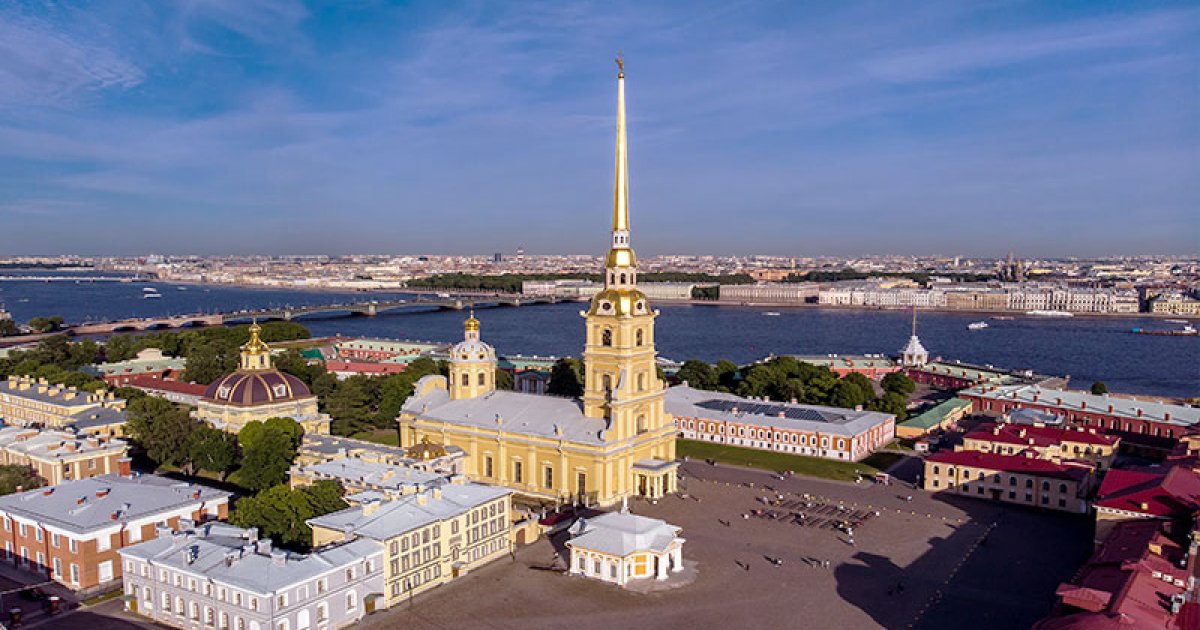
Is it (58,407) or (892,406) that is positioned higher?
(58,407)

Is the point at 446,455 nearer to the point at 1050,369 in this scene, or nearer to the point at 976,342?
the point at 1050,369

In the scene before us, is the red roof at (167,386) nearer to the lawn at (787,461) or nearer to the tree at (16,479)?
the tree at (16,479)

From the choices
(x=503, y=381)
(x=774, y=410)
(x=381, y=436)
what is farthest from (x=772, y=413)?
(x=381, y=436)

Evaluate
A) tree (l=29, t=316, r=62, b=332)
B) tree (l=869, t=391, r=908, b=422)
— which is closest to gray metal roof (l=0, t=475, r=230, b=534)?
tree (l=869, t=391, r=908, b=422)

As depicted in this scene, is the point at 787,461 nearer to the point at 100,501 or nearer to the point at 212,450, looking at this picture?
the point at 212,450

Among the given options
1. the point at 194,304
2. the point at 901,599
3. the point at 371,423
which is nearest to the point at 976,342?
the point at 371,423

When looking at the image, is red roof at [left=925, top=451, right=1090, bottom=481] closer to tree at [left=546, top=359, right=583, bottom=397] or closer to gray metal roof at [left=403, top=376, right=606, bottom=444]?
gray metal roof at [left=403, top=376, right=606, bottom=444]
